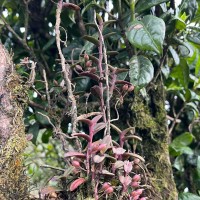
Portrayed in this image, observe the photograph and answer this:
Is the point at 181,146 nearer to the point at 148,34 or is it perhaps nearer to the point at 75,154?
the point at 148,34

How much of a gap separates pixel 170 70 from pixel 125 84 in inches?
13.9

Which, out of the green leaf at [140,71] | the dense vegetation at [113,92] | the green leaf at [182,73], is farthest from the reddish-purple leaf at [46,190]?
the green leaf at [182,73]

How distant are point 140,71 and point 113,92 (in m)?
0.08

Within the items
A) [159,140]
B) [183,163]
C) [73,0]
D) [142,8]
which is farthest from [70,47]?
Result: [183,163]

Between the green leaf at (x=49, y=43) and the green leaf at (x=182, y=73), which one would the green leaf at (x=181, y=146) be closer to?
the green leaf at (x=182, y=73)

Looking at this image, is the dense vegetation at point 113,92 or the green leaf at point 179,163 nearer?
the dense vegetation at point 113,92

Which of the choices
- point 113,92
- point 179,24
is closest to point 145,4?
point 179,24

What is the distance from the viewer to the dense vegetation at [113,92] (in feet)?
2.29

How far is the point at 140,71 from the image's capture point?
0.86 meters

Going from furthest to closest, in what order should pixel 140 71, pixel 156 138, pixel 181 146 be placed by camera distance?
pixel 181 146, pixel 156 138, pixel 140 71

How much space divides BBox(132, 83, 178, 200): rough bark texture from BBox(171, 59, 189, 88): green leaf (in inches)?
3.7

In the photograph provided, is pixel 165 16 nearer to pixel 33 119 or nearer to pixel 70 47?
pixel 70 47

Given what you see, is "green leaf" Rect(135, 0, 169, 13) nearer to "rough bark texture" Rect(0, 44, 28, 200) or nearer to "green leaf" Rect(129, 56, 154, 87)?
"green leaf" Rect(129, 56, 154, 87)

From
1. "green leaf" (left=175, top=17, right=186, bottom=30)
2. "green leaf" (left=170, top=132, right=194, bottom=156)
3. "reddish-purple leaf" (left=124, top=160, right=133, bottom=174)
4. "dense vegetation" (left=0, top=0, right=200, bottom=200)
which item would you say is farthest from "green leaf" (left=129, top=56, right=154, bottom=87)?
"green leaf" (left=170, top=132, right=194, bottom=156)
